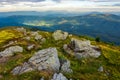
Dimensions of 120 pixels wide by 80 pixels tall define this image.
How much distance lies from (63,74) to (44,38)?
1990 inches

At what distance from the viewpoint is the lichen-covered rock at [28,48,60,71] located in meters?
81.5

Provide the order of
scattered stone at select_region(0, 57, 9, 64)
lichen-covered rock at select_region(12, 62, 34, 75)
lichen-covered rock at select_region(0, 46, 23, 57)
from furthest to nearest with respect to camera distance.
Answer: lichen-covered rock at select_region(0, 46, 23, 57)
scattered stone at select_region(0, 57, 9, 64)
lichen-covered rock at select_region(12, 62, 34, 75)

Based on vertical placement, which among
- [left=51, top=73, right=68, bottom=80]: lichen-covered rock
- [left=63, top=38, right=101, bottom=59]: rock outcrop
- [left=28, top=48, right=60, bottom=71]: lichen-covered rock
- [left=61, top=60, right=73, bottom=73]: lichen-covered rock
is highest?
[left=28, top=48, right=60, bottom=71]: lichen-covered rock

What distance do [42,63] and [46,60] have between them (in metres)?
1.93

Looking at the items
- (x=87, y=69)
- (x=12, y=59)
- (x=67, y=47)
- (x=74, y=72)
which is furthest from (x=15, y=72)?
(x=67, y=47)

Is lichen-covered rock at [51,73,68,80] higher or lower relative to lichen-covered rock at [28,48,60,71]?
lower

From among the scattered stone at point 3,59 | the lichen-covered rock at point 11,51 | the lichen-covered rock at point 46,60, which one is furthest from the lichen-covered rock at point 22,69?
the lichen-covered rock at point 11,51

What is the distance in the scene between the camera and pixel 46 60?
8356 centimetres

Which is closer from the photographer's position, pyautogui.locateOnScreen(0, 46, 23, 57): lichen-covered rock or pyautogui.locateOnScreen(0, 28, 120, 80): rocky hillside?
pyautogui.locateOnScreen(0, 28, 120, 80): rocky hillside

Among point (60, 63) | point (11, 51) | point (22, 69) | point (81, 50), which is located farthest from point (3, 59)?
point (81, 50)

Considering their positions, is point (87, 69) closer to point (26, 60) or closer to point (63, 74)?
point (63, 74)

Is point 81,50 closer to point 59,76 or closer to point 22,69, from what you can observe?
point 59,76

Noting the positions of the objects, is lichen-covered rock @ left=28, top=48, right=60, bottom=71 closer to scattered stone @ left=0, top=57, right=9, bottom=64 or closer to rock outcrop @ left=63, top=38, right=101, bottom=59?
scattered stone @ left=0, top=57, right=9, bottom=64

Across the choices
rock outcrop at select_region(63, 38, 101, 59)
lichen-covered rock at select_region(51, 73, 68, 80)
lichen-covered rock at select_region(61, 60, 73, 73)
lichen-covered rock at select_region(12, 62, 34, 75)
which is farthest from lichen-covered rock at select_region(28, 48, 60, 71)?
rock outcrop at select_region(63, 38, 101, 59)
